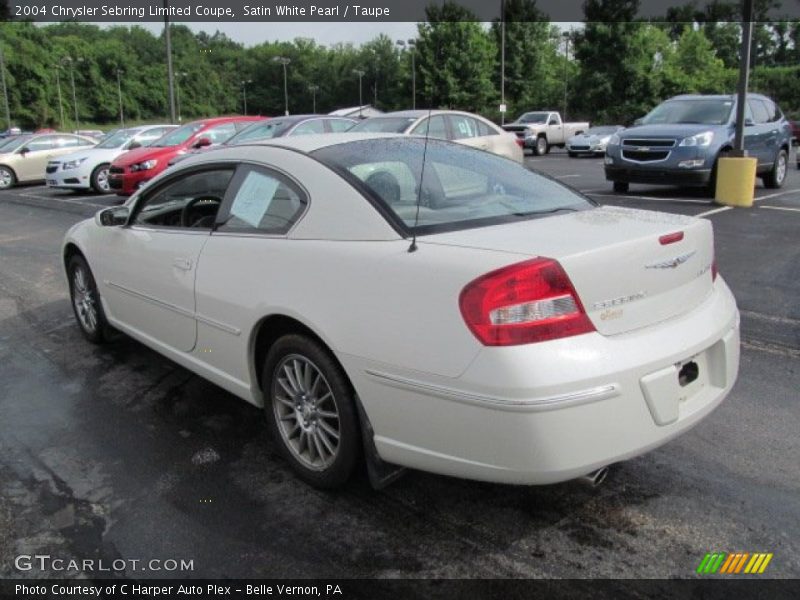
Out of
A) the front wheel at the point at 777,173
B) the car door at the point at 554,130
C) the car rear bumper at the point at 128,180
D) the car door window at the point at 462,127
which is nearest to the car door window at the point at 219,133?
Result: the car rear bumper at the point at 128,180

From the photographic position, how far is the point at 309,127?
12789 millimetres

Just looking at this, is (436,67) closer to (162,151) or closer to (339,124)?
(339,124)

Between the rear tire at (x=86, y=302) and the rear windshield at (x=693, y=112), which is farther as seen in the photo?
the rear windshield at (x=693, y=112)

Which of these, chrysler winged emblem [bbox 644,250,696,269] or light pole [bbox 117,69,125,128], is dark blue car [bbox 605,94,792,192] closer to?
chrysler winged emblem [bbox 644,250,696,269]

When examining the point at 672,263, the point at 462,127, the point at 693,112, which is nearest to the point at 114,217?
the point at 672,263

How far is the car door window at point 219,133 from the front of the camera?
14.4m

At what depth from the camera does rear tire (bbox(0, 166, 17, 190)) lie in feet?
64.9

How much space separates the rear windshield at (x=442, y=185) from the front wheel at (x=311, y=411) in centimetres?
67

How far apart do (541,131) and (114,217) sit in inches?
1077

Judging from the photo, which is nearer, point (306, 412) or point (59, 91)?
point (306, 412)

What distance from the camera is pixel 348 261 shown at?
2803 millimetres

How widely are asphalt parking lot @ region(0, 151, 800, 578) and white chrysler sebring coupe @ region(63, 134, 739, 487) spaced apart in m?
0.28

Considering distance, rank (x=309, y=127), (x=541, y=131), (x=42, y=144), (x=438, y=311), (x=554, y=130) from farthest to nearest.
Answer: (x=554, y=130)
(x=541, y=131)
(x=42, y=144)
(x=309, y=127)
(x=438, y=311)

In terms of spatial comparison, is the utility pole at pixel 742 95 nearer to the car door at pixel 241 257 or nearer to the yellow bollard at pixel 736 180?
the yellow bollard at pixel 736 180
